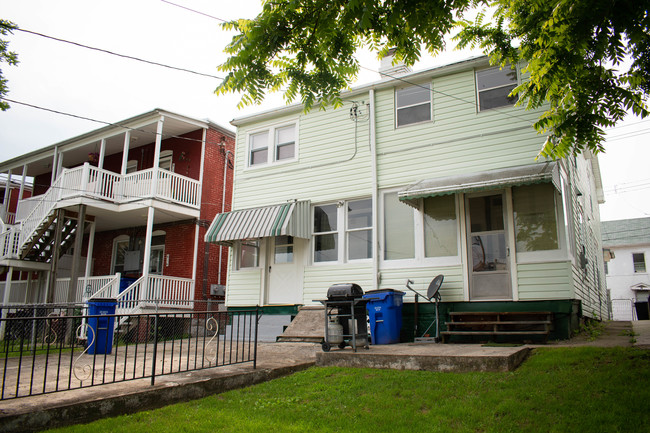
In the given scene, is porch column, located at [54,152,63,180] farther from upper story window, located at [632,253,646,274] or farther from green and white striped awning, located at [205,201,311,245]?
upper story window, located at [632,253,646,274]

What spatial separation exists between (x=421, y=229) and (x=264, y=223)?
14.6 ft

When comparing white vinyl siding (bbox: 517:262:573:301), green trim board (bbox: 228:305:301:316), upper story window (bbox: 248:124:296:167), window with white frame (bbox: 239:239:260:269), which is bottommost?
green trim board (bbox: 228:305:301:316)

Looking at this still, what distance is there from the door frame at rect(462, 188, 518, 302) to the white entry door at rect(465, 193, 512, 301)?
0.02m

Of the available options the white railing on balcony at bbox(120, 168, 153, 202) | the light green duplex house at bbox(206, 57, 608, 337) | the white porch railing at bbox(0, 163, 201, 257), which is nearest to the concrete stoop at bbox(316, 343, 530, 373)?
the light green duplex house at bbox(206, 57, 608, 337)

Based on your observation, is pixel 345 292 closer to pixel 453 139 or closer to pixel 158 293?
pixel 453 139

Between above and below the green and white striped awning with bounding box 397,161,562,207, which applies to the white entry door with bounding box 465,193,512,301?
below

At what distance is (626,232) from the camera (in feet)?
136

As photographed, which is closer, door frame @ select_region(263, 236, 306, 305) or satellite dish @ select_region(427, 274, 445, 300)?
satellite dish @ select_region(427, 274, 445, 300)

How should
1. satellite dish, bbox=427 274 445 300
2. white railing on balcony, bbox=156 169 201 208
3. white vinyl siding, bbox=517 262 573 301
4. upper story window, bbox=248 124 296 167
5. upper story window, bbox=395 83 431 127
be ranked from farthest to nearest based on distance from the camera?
white railing on balcony, bbox=156 169 201 208
upper story window, bbox=248 124 296 167
upper story window, bbox=395 83 431 127
satellite dish, bbox=427 274 445 300
white vinyl siding, bbox=517 262 573 301

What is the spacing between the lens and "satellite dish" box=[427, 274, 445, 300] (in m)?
10.2

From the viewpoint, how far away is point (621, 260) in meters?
39.4

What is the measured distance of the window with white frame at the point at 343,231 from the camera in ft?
41.6

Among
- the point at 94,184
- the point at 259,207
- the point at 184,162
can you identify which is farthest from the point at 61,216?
the point at 259,207

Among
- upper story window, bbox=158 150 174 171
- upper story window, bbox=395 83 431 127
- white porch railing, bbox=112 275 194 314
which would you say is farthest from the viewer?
upper story window, bbox=158 150 174 171
